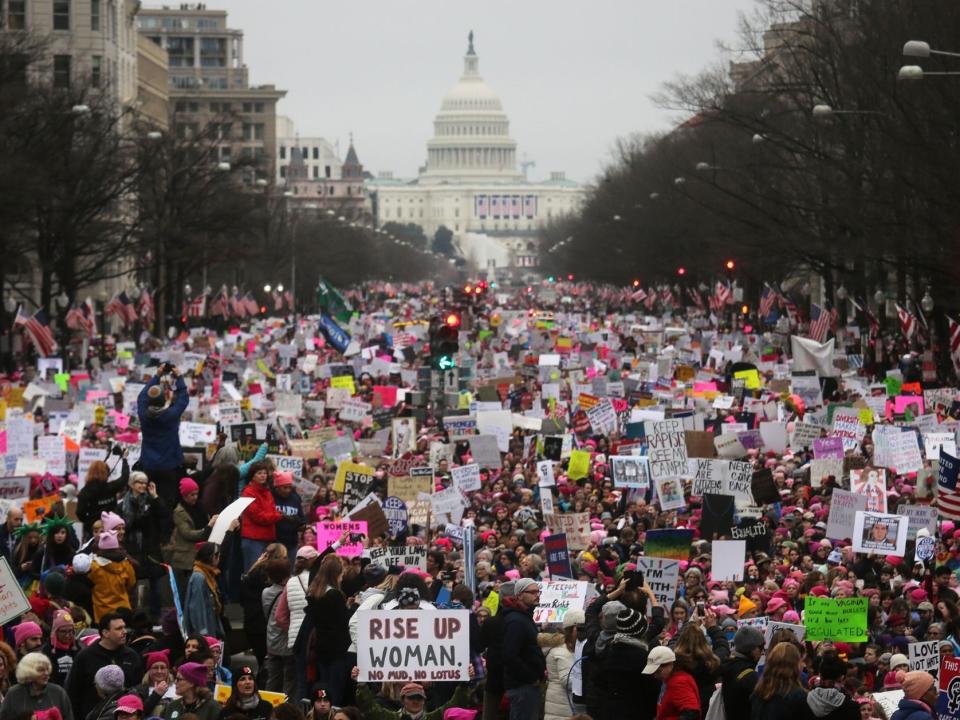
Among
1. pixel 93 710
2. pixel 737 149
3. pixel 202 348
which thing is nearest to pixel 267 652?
pixel 93 710

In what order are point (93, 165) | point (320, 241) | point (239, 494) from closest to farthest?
point (239, 494)
point (93, 165)
point (320, 241)

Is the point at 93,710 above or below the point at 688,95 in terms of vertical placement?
below

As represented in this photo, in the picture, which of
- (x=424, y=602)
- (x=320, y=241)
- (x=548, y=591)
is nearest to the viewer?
(x=424, y=602)

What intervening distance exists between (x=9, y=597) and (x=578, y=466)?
12714mm

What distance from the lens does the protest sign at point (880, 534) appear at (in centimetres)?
1888

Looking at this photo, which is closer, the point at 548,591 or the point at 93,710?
the point at 93,710

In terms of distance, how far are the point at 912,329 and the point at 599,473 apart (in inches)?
889

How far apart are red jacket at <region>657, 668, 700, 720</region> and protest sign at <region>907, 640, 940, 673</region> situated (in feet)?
6.73

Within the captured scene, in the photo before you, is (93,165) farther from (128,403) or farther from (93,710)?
(93,710)

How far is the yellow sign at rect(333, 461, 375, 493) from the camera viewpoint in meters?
22.5

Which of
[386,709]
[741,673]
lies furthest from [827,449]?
[741,673]

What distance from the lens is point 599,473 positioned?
86.4ft

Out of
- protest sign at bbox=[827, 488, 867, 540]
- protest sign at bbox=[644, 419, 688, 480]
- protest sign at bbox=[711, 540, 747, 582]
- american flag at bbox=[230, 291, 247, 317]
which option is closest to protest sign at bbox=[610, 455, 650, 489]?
protest sign at bbox=[644, 419, 688, 480]

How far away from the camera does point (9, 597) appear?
44.8 ft
